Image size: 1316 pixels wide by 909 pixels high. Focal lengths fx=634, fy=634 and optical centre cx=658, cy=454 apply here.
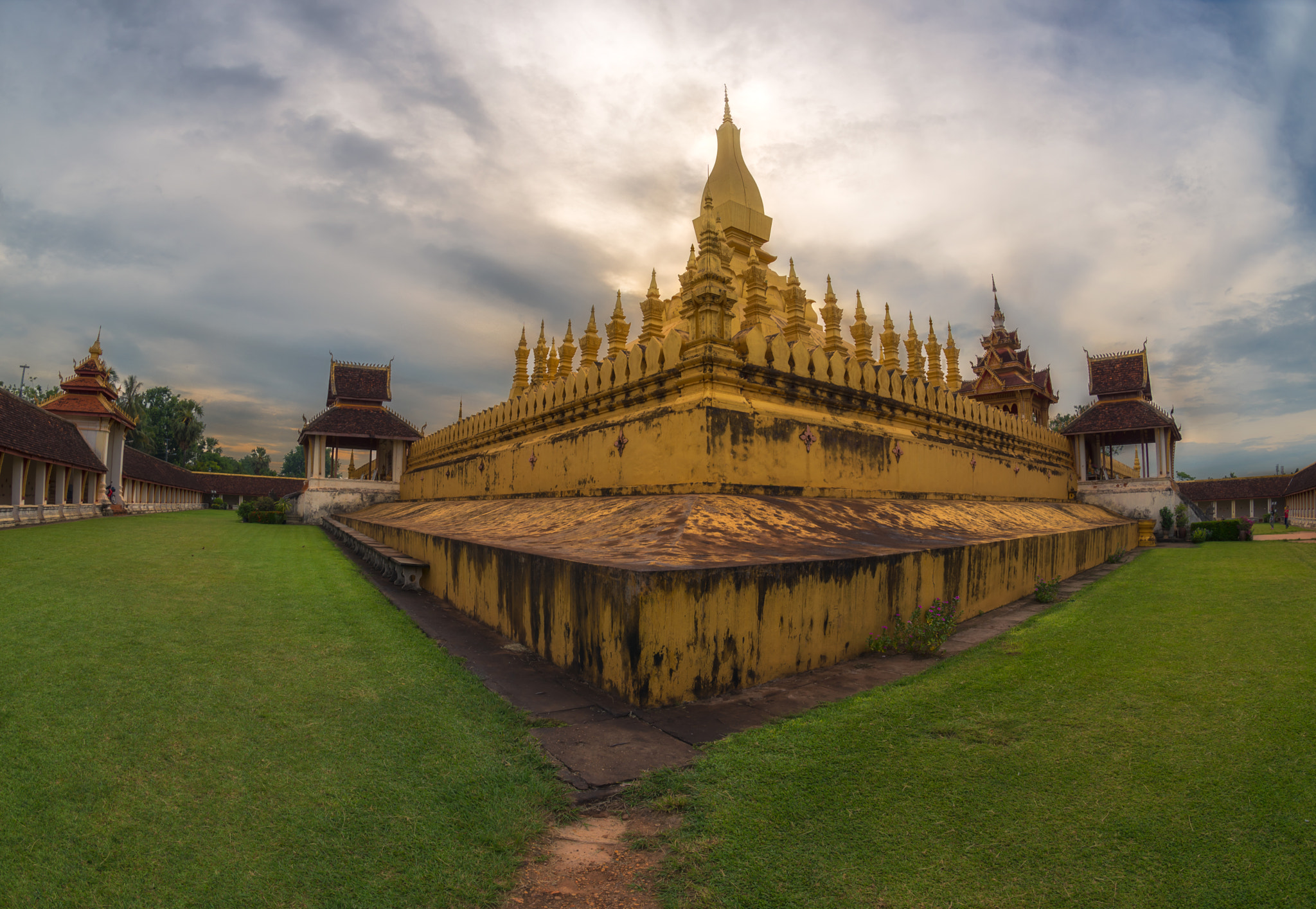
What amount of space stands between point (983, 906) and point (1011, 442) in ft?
42.4

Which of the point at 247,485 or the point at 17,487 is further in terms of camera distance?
the point at 247,485

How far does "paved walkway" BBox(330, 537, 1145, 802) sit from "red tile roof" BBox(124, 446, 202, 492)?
34.5 m

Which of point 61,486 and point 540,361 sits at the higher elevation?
point 540,361

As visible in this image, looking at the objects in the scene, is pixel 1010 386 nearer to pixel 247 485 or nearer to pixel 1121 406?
pixel 1121 406

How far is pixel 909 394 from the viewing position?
29.3 ft

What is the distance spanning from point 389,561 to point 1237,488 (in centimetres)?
5270

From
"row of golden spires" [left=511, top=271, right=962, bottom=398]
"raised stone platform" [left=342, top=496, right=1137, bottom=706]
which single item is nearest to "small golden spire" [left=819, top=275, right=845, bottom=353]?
"row of golden spires" [left=511, top=271, right=962, bottom=398]

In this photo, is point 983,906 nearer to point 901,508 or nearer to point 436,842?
point 436,842

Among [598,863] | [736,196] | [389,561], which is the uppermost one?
[736,196]

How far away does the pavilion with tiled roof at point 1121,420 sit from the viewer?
1992 cm

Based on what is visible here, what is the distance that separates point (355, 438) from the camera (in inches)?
971

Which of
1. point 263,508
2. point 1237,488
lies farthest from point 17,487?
point 1237,488

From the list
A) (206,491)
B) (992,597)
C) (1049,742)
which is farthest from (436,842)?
(206,491)

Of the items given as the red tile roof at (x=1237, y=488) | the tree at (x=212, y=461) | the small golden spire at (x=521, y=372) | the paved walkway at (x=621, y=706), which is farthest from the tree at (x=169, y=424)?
the red tile roof at (x=1237, y=488)
